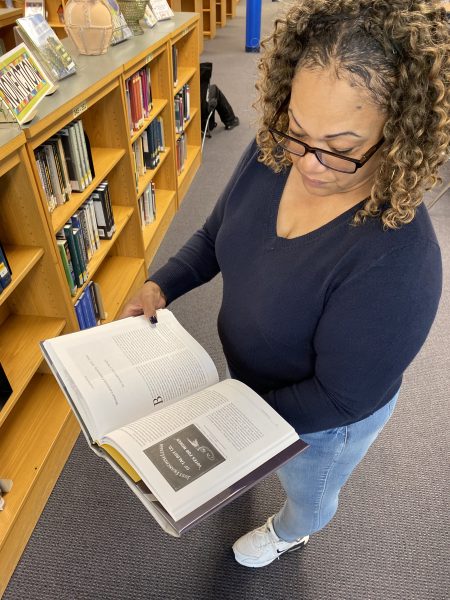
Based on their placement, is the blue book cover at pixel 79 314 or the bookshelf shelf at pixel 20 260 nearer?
the bookshelf shelf at pixel 20 260

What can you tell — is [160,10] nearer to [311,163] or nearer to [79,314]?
[79,314]

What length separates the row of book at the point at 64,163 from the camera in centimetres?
146

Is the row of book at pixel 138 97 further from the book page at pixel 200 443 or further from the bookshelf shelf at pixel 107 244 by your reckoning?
the book page at pixel 200 443

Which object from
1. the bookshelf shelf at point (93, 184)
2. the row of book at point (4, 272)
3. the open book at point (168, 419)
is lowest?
the bookshelf shelf at point (93, 184)

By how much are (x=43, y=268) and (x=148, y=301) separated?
564 millimetres

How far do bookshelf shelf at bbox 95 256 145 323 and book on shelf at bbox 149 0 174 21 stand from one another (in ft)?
4.93

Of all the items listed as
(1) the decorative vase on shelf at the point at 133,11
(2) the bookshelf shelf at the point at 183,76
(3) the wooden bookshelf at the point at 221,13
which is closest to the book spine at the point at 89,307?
(1) the decorative vase on shelf at the point at 133,11

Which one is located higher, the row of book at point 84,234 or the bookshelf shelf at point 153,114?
the bookshelf shelf at point 153,114

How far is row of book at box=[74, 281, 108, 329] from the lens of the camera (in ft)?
5.81

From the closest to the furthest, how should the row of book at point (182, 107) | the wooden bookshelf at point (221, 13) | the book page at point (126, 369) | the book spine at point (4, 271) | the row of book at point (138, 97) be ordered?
the book page at point (126, 369), the book spine at point (4, 271), the row of book at point (138, 97), the row of book at point (182, 107), the wooden bookshelf at point (221, 13)

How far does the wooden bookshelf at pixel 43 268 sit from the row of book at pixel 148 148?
0.38 ft

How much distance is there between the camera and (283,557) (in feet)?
4.55

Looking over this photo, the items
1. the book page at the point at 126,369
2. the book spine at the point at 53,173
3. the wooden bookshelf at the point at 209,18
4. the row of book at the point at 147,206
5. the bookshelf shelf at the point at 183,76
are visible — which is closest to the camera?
the book page at the point at 126,369

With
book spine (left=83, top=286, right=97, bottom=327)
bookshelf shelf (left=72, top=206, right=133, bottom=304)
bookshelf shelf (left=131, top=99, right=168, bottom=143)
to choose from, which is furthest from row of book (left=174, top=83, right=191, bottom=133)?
book spine (left=83, top=286, right=97, bottom=327)
